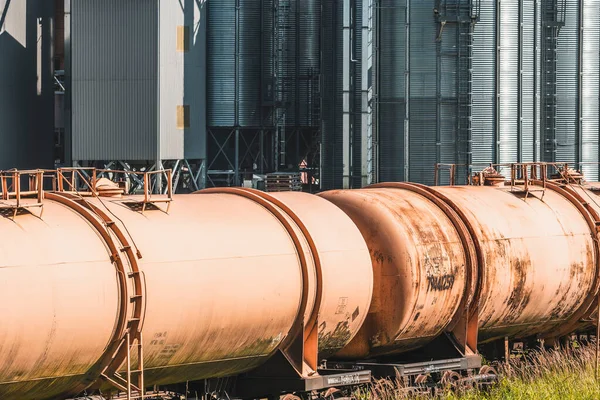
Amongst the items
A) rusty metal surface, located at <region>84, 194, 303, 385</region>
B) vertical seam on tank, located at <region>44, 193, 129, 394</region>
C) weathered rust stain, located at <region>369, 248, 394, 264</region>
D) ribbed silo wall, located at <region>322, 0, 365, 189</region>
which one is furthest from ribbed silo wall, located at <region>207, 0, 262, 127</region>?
vertical seam on tank, located at <region>44, 193, 129, 394</region>

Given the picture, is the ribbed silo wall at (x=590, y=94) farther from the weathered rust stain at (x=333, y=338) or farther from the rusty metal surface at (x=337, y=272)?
the weathered rust stain at (x=333, y=338)

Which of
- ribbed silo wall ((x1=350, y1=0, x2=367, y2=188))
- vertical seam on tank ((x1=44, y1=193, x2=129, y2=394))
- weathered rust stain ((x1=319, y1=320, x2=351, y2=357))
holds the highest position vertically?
ribbed silo wall ((x1=350, y1=0, x2=367, y2=188))

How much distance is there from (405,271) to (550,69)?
29.9 metres

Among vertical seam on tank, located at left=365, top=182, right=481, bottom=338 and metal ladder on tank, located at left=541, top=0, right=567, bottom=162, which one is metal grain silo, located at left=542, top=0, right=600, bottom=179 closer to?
metal ladder on tank, located at left=541, top=0, right=567, bottom=162

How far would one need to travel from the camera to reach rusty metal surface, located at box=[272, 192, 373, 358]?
16141 mm

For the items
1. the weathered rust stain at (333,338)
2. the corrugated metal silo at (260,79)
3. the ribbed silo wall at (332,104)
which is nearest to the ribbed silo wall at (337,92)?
the ribbed silo wall at (332,104)

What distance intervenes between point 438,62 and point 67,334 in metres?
31.9

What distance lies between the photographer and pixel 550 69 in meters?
45.1

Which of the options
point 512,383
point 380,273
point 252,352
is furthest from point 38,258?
point 512,383

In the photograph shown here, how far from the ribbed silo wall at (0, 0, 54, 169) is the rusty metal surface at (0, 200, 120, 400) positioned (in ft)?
97.2

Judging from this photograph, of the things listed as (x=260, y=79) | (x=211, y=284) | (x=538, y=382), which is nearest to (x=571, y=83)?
(x=260, y=79)

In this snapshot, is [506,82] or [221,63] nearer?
[506,82]

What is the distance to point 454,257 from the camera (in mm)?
18141

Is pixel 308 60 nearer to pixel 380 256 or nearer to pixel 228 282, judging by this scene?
pixel 380 256
